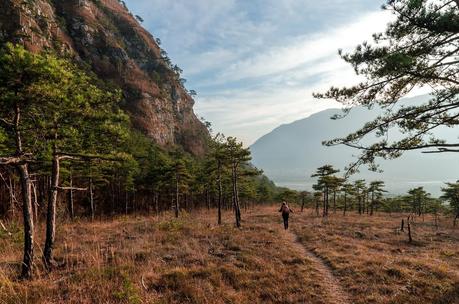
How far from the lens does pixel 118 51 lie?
107000 mm

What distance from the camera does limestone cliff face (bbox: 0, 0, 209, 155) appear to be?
72.6 metres

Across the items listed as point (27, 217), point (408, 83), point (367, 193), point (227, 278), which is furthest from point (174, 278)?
point (367, 193)

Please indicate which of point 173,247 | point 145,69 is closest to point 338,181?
point 173,247

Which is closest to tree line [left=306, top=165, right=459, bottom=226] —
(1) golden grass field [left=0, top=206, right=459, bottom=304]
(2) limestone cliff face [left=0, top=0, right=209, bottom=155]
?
(1) golden grass field [left=0, top=206, right=459, bottom=304]

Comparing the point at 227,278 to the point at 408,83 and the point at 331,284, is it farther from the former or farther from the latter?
the point at 408,83

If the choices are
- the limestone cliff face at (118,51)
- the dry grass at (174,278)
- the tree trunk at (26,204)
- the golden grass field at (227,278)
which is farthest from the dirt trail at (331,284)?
the limestone cliff face at (118,51)

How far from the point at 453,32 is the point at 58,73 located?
35.9ft

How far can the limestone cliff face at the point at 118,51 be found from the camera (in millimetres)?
72625

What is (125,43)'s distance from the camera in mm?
128375

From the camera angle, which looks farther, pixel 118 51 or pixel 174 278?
pixel 118 51

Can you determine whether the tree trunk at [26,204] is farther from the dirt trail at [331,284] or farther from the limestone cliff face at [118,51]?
the limestone cliff face at [118,51]

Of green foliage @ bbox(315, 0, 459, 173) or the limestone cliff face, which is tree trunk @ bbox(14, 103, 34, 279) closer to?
green foliage @ bbox(315, 0, 459, 173)

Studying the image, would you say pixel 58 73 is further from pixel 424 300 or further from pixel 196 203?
pixel 196 203

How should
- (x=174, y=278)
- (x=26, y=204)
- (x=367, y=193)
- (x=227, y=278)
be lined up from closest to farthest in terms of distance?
(x=174, y=278), (x=26, y=204), (x=227, y=278), (x=367, y=193)
